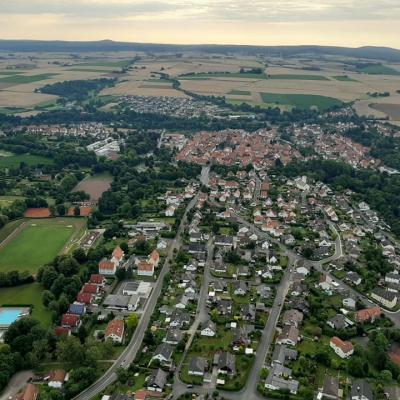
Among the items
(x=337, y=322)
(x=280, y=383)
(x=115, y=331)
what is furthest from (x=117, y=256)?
(x=337, y=322)

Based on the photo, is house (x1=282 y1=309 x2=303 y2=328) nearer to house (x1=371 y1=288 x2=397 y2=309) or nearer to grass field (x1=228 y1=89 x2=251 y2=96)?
house (x1=371 y1=288 x2=397 y2=309)

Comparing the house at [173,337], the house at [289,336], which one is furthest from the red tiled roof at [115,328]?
the house at [289,336]

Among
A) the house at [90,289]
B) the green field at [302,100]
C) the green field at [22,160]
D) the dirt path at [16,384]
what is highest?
the green field at [302,100]

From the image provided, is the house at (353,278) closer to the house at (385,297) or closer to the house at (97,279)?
the house at (385,297)

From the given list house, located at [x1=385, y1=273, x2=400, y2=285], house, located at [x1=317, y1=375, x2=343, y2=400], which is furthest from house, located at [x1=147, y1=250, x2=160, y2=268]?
house, located at [x1=385, y1=273, x2=400, y2=285]

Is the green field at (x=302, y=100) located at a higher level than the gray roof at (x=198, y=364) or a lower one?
higher

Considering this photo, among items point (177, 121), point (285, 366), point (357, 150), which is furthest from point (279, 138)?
point (285, 366)

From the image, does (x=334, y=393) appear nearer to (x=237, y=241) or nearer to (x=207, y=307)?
(x=207, y=307)
